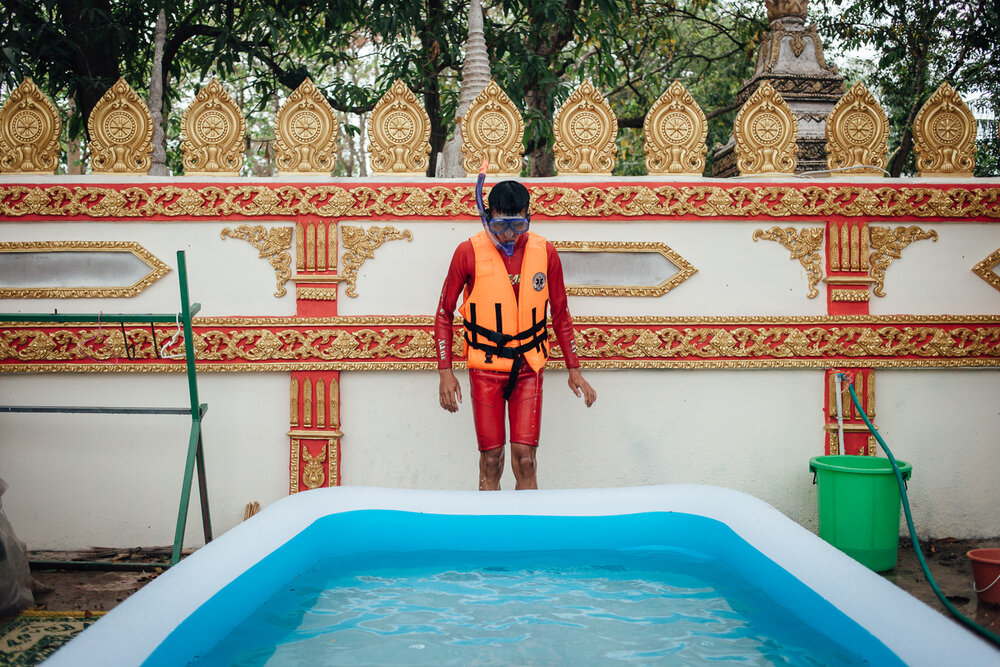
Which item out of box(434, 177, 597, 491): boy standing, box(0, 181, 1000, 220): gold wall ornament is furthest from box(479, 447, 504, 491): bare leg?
box(0, 181, 1000, 220): gold wall ornament

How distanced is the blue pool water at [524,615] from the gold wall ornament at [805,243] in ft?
6.06

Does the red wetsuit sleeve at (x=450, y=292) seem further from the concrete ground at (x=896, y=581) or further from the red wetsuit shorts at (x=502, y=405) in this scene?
the concrete ground at (x=896, y=581)

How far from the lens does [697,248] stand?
13.9 feet

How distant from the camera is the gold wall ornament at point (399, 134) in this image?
4090 millimetres

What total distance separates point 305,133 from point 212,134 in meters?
0.48

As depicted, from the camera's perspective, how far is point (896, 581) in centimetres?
371

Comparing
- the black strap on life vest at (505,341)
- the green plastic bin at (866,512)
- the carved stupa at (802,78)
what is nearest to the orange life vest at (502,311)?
the black strap on life vest at (505,341)

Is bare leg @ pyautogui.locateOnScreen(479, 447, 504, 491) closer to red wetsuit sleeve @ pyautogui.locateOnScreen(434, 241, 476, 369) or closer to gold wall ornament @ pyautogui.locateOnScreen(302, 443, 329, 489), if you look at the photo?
red wetsuit sleeve @ pyautogui.locateOnScreen(434, 241, 476, 369)

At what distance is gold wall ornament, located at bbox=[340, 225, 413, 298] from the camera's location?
415 cm

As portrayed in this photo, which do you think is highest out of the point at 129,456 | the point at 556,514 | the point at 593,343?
the point at 593,343

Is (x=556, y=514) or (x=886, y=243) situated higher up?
(x=886, y=243)

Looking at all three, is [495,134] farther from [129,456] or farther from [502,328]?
[129,456]

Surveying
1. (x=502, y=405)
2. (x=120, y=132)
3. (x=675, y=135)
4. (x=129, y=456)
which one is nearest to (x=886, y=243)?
(x=675, y=135)

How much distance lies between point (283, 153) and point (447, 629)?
106 inches
